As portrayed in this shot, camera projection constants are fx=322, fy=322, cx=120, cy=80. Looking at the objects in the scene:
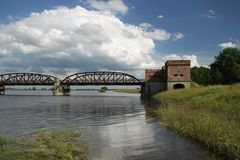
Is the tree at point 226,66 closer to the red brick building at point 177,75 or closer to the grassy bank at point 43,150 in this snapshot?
the red brick building at point 177,75

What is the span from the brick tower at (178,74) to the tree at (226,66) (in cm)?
1002

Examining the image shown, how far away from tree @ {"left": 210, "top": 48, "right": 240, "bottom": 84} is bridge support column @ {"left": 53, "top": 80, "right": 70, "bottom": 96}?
273ft

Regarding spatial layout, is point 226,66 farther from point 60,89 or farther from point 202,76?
point 60,89

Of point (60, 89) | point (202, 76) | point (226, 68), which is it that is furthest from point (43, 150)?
point (60, 89)

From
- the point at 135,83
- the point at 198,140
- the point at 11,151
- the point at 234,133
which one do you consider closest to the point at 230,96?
the point at 198,140

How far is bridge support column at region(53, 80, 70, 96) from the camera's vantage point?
552ft

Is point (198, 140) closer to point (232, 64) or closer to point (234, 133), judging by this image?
point (234, 133)

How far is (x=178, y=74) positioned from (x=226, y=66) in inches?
644

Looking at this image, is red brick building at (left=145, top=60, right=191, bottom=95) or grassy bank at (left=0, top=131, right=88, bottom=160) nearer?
grassy bank at (left=0, top=131, right=88, bottom=160)

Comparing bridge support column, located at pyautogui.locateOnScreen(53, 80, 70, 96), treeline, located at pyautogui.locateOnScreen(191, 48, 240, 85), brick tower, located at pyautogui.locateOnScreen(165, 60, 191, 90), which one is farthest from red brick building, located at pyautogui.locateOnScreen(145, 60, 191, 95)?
bridge support column, located at pyautogui.locateOnScreen(53, 80, 70, 96)

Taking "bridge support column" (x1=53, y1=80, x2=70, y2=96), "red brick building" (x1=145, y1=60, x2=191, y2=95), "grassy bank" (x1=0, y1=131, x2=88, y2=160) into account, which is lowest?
"grassy bank" (x1=0, y1=131, x2=88, y2=160)

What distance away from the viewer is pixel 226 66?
109 m

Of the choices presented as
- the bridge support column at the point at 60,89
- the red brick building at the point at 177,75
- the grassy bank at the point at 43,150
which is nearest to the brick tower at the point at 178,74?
the red brick building at the point at 177,75

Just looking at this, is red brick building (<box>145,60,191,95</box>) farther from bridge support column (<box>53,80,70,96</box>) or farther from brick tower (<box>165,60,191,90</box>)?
bridge support column (<box>53,80,70,96</box>)
